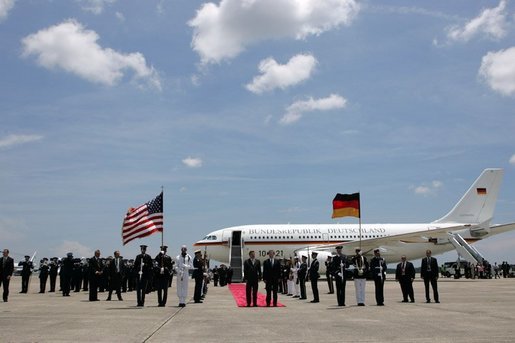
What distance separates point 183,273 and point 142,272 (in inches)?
46.1

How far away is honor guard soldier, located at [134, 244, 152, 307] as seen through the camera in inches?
643

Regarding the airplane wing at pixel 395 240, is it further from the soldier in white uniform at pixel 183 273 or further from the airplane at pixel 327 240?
the soldier in white uniform at pixel 183 273

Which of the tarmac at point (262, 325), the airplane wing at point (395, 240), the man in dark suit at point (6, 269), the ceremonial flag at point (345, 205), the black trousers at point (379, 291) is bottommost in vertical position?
the tarmac at point (262, 325)

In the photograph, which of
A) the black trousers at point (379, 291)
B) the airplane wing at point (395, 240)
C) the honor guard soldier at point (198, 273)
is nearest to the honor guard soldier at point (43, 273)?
the honor guard soldier at point (198, 273)

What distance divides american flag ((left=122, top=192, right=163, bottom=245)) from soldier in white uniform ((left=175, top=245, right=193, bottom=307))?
5421 mm

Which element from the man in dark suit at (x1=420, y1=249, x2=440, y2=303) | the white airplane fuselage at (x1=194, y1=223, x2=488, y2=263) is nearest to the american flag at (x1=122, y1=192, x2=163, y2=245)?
the man in dark suit at (x1=420, y1=249, x2=440, y2=303)

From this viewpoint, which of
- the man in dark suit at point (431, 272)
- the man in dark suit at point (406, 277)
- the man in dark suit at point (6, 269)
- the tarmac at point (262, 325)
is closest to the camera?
the tarmac at point (262, 325)

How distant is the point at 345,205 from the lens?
32.4 metres

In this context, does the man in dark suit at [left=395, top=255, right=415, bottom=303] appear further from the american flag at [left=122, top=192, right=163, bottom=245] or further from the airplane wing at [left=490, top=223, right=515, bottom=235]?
the airplane wing at [left=490, top=223, right=515, bottom=235]

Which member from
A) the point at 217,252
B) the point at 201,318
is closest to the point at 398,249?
the point at 217,252

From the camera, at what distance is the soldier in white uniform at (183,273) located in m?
16.4

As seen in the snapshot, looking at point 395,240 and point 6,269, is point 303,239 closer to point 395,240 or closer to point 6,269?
point 395,240

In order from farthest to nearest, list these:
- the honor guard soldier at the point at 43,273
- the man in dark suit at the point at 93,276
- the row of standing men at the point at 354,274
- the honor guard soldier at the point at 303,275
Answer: the honor guard soldier at the point at 43,273 < the honor guard soldier at the point at 303,275 < the man in dark suit at the point at 93,276 < the row of standing men at the point at 354,274

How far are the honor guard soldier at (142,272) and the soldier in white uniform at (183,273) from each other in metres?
0.86
